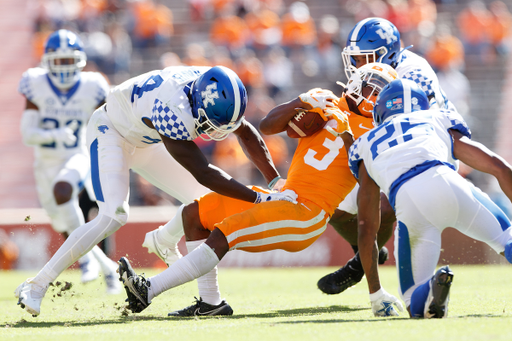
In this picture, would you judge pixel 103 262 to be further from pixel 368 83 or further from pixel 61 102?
pixel 368 83

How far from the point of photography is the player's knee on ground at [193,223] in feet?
14.3

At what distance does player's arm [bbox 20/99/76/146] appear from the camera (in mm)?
6977

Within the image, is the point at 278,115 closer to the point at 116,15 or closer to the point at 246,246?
the point at 246,246

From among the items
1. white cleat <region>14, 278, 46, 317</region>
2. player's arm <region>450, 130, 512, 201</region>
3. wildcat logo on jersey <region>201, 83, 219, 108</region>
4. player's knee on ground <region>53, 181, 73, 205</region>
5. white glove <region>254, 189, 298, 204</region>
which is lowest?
white cleat <region>14, 278, 46, 317</region>

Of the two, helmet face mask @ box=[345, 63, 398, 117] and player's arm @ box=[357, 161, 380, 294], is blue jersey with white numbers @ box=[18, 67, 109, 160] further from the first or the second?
player's arm @ box=[357, 161, 380, 294]

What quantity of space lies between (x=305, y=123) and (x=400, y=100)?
0.73 meters

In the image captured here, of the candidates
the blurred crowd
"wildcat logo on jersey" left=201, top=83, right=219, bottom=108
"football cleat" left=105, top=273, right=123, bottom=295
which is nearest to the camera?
"wildcat logo on jersey" left=201, top=83, right=219, bottom=108

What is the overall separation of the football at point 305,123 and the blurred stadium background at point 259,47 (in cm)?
691

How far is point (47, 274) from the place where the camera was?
4.49 m

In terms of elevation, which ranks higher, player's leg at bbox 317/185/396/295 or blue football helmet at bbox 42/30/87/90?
blue football helmet at bbox 42/30/87/90

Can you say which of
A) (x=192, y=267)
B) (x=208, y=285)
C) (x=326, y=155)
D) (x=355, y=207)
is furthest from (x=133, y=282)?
(x=355, y=207)

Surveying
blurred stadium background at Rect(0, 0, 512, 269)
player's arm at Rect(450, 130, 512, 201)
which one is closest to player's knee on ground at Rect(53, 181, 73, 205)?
player's arm at Rect(450, 130, 512, 201)

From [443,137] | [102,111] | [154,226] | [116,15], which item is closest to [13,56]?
[116,15]

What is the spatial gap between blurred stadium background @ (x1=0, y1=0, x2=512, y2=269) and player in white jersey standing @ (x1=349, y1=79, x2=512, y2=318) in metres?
7.59
